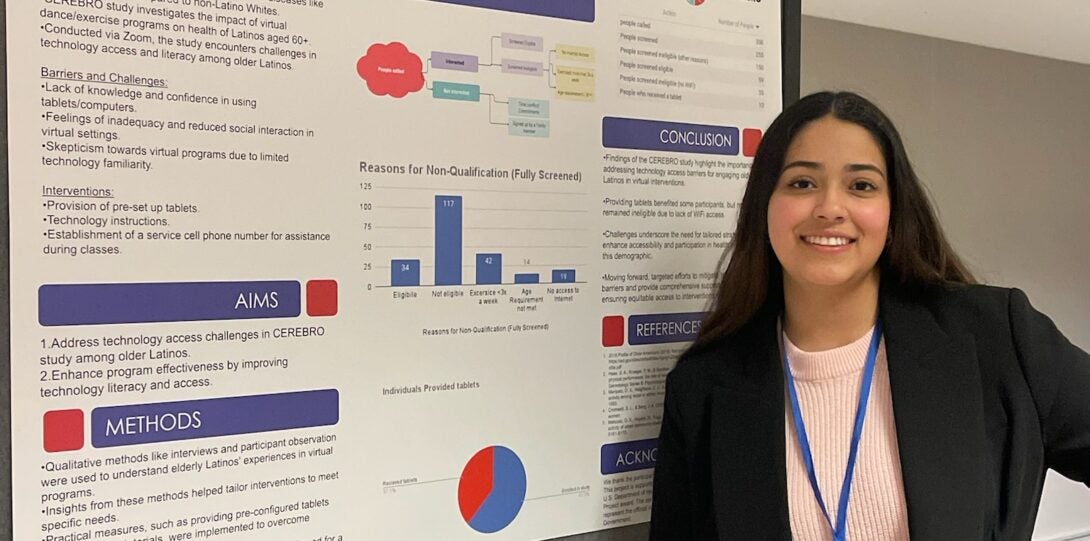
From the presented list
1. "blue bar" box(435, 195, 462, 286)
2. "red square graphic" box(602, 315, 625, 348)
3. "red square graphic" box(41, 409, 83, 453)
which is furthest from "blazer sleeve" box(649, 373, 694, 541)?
"red square graphic" box(41, 409, 83, 453)

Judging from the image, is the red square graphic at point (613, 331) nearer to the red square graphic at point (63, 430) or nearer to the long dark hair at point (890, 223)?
the long dark hair at point (890, 223)

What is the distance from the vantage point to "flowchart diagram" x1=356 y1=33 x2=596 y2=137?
1.11m

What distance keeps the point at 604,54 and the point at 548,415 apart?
1.83ft

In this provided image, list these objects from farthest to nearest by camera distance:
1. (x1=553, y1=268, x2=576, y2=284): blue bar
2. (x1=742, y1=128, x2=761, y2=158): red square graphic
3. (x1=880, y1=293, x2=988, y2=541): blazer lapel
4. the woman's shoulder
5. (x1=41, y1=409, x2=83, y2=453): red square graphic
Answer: (x1=742, y1=128, x2=761, y2=158): red square graphic, (x1=553, y1=268, x2=576, y2=284): blue bar, the woman's shoulder, (x1=880, y1=293, x2=988, y2=541): blazer lapel, (x1=41, y1=409, x2=83, y2=453): red square graphic

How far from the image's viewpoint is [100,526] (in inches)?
37.4

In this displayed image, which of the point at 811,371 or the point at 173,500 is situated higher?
the point at 811,371

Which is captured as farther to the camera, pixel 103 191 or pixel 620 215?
pixel 620 215

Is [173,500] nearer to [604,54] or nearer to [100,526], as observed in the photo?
[100,526]

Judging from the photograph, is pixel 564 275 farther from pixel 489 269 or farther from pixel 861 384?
pixel 861 384

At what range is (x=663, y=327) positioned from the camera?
4.49ft

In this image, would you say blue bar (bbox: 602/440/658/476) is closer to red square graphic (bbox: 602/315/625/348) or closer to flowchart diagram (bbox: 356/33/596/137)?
red square graphic (bbox: 602/315/625/348)

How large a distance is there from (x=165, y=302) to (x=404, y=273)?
30cm

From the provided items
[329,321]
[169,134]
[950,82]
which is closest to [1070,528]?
[950,82]

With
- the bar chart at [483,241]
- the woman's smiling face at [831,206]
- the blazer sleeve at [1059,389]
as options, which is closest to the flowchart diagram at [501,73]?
the bar chart at [483,241]
